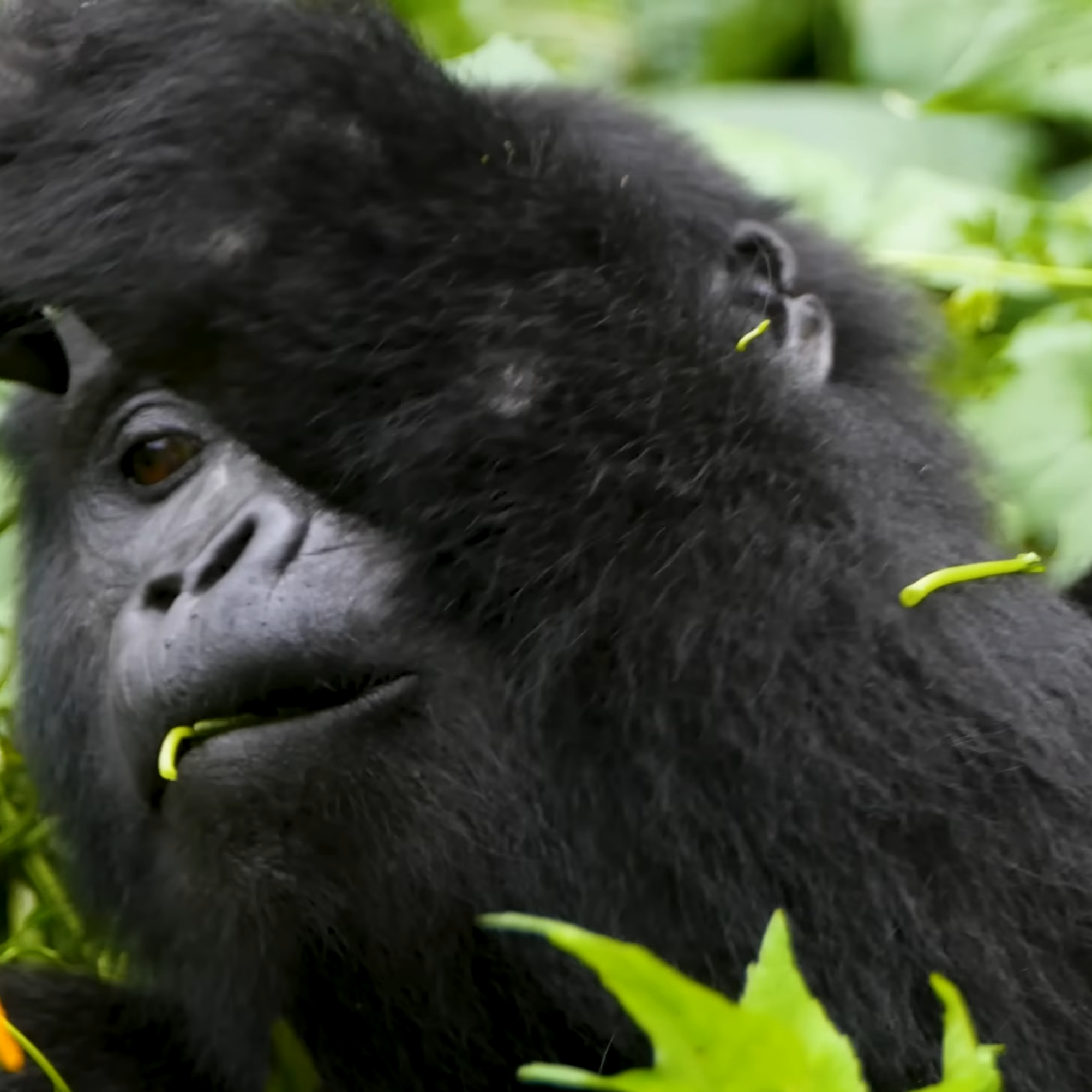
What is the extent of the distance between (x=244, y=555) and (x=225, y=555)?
0.04 feet

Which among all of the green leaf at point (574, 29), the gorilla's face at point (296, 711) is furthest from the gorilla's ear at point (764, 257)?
the green leaf at point (574, 29)

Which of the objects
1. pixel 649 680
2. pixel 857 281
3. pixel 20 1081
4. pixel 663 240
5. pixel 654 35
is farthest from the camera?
pixel 654 35

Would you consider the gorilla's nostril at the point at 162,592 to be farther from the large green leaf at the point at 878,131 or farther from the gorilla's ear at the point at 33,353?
the large green leaf at the point at 878,131

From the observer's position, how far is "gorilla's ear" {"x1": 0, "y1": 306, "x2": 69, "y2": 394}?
1.03 metres

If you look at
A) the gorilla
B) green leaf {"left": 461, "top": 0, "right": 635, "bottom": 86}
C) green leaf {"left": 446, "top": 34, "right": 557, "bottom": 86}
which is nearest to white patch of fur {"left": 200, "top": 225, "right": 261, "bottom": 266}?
the gorilla

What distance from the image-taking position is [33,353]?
1062mm

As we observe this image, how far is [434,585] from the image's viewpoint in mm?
883

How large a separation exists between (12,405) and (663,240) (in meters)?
0.51

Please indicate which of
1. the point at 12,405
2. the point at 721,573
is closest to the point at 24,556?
the point at 12,405

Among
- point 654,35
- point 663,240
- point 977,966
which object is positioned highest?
point 663,240

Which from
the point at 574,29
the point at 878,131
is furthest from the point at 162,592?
the point at 574,29

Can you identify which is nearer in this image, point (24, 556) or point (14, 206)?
point (14, 206)

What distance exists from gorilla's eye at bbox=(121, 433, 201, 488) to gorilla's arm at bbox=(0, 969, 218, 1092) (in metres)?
0.42

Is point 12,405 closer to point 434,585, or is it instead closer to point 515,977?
point 434,585
